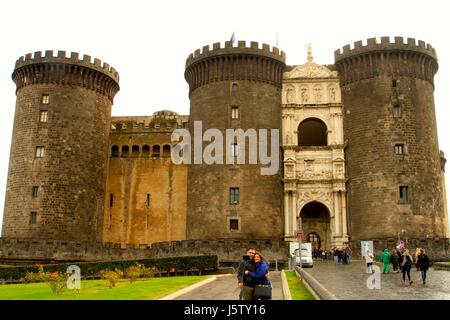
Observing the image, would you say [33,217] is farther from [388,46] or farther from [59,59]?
[388,46]

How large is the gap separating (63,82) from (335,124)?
24.4 meters

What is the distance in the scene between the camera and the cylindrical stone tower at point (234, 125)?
4547 cm

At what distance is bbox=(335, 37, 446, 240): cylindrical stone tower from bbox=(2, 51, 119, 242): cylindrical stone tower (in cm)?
2218

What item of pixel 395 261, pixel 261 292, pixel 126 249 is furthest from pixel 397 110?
pixel 261 292

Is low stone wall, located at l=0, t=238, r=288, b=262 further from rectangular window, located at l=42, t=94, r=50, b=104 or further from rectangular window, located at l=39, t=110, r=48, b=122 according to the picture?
rectangular window, located at l=42, t=94, r=50, b=104

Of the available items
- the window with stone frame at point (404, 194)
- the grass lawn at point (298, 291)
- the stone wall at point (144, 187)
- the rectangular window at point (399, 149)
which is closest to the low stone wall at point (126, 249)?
the stone wall at point (144, 187)

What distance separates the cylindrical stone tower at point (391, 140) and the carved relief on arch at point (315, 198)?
1.77 metres

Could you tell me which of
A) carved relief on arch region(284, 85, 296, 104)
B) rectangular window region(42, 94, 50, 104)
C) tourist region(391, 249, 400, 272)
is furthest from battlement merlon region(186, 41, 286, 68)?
tourist region(391, 249, 400, 272)

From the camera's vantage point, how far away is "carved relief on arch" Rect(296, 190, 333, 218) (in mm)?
46875

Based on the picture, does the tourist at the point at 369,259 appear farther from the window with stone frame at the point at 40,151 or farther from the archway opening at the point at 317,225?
the window with stone frame at the point at 40,151

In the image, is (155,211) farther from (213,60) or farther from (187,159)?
(213,60)

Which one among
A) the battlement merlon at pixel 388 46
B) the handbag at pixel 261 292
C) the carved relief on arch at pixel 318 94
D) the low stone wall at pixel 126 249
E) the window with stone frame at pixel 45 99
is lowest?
the handbag at pixel 261 292

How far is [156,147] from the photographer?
54000 mm
